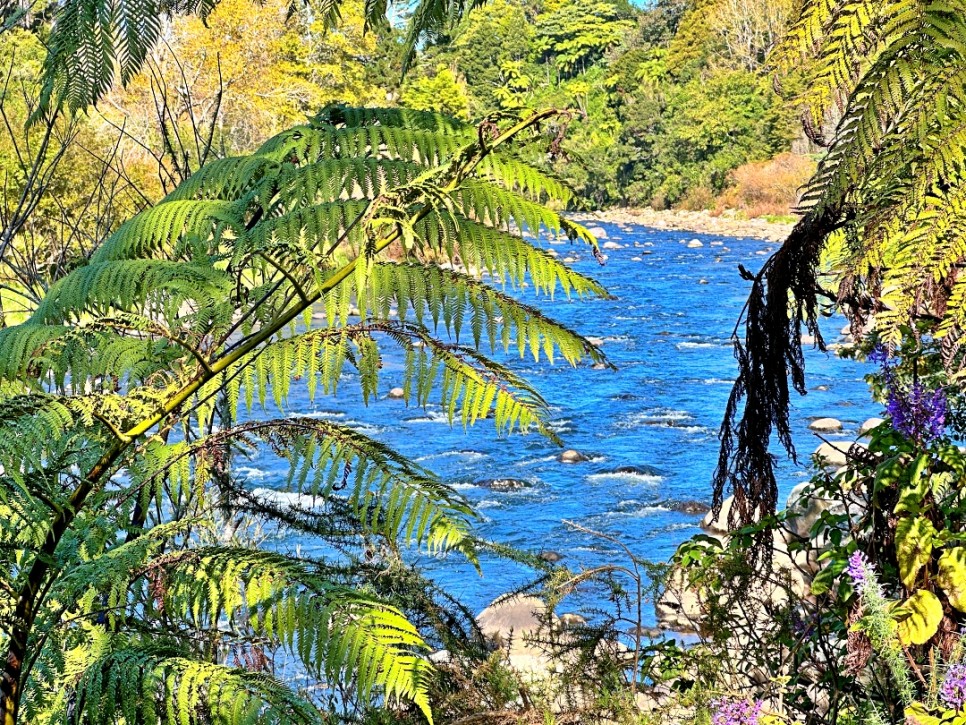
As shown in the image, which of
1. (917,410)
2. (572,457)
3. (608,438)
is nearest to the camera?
(917,410)

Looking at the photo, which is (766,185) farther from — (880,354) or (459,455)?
(880,354)

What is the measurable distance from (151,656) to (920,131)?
55.8 inches

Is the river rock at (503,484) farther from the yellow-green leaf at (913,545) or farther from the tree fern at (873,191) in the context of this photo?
the yellow-green leaf at (913,545)

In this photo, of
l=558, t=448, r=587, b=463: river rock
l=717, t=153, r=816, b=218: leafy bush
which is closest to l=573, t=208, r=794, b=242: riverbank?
l=717, t=153, r=816, b=218: leafy bush

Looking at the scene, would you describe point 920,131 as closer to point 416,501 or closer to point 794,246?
point 794,246

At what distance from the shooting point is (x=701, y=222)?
2775cm

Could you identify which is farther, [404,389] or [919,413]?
[919,413]

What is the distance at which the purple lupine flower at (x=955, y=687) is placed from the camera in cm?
165

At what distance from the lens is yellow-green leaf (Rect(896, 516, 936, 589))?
2037 mm

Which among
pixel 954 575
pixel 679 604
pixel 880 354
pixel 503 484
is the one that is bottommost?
pixel 503 484

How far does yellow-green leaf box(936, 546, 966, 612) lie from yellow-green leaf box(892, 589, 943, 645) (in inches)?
1.5

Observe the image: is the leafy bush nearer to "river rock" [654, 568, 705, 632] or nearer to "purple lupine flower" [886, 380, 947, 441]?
"river rock" [654, 568, 705, 632]

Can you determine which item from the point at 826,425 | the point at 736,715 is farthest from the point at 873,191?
the point at 826,425

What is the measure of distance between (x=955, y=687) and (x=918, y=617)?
10.6 inches
